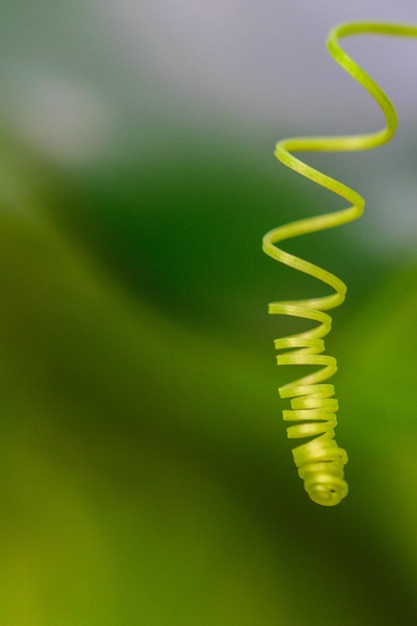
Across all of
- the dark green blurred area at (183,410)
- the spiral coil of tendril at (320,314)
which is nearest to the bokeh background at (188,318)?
the dark green blurred area at (183,410)

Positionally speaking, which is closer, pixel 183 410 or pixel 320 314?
pixel 320 314

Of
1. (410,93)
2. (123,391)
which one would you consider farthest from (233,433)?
(410,93)

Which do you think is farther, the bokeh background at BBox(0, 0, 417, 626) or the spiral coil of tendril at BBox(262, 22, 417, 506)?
the bokeh background at BBox(0, 0, 417, 626)

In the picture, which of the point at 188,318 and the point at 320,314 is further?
the point at 188,318

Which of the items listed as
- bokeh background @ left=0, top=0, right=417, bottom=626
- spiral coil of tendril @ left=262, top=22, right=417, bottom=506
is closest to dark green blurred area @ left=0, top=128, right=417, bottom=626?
A: bokeh background @ left=0, top=0, right=417, bottom=626

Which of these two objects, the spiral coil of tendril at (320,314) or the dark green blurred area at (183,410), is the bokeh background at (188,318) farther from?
the spiral coil of tendril at (320,314)

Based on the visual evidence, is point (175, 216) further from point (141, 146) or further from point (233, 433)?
point (233, 433)

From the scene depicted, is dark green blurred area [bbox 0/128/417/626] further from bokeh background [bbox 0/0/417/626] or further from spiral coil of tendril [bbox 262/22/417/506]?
spiral coil of tendril [bbox 262/22/417/506]
